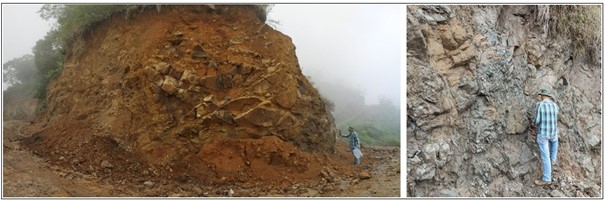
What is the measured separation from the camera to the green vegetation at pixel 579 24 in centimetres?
730

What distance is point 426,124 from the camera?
620 cm

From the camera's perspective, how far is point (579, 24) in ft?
24.3

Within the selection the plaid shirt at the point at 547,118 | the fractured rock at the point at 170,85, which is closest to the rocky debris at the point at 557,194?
the plaid shirt at the point at 547,118

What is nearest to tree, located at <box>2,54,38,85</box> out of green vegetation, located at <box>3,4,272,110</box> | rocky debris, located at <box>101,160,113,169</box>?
green vegetation, located at <box>3,4,272,110</box>

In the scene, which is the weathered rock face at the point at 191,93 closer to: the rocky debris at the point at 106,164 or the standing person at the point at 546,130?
the rocky debris at the point at 106,164

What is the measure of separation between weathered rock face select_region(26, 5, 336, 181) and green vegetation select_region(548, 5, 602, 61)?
3945 millimetres

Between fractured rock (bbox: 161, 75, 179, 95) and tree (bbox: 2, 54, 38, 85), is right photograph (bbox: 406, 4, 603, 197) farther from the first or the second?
tree (bbox: 2, 54, 38, 85)

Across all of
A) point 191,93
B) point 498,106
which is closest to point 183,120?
point 191,93

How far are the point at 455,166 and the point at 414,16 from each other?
6.81 feet

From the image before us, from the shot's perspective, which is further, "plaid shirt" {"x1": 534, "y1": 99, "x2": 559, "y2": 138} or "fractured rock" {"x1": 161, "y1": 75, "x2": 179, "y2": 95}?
"fractured rock" {"x1": 161, "y1": 75, "x2": 179, "y2": 95}

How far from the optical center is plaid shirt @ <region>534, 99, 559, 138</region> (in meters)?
6.45

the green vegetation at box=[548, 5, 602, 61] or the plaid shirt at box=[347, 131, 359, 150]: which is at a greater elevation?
the green vegetation at box=[548, 5, 602, 61]

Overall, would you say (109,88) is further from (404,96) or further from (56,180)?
(404,96)

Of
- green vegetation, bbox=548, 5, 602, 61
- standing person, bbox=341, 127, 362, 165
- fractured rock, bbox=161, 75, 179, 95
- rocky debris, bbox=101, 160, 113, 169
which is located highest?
green vegetation, bbox=548, 5, 602, 61
